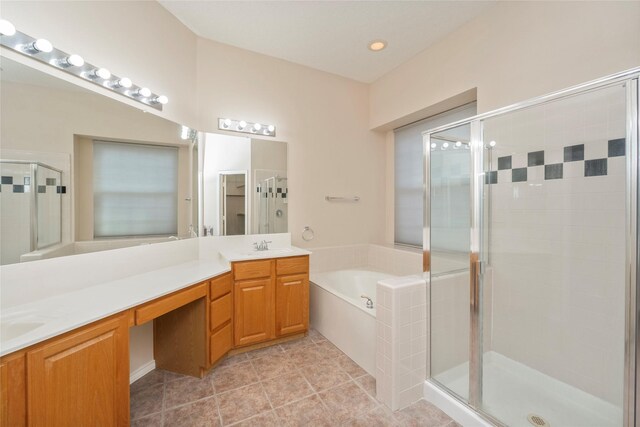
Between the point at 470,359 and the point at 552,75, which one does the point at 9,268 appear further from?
the point at 552,75

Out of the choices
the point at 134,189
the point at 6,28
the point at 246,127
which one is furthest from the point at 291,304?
the point at 6,28

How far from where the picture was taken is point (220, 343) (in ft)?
6.93

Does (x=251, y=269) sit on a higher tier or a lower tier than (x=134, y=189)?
lower

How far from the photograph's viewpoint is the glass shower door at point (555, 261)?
4.83 feet

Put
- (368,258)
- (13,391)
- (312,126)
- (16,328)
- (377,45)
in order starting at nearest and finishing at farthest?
(13,391)
(16,328)
(377,45)
(312,126)
(368,258)

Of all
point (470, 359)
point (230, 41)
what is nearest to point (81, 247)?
point (230, 41)

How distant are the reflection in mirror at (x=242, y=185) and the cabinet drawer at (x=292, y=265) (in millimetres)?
548

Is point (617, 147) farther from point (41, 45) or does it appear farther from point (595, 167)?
point (41, 45)

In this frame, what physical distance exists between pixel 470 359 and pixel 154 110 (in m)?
2.88

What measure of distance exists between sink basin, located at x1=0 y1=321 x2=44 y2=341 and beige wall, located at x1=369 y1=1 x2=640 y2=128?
10.5ft

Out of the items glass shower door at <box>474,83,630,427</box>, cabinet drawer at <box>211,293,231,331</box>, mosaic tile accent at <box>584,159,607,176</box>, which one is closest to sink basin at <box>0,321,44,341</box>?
cabinet drawer at <box>211,293,231,331</box>

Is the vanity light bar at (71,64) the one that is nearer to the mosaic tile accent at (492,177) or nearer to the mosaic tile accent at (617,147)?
the mosaic tile accent at (492,177)

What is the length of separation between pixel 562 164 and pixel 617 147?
0.26m

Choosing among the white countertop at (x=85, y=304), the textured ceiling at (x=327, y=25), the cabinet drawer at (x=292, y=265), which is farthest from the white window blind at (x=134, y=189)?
the textured ceiling at (x=327, y=25)
